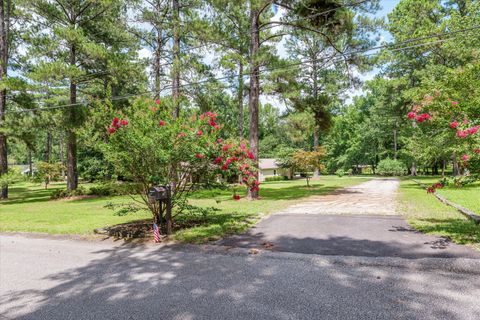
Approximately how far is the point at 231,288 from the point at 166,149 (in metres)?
3.74

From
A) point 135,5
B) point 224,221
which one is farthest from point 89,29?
point 224,221

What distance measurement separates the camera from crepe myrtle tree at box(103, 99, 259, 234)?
6535 mm

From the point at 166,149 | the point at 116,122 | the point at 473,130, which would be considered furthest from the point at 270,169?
the point at 473,130

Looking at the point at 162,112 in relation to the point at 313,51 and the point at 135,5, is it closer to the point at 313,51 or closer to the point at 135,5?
the point at 135,5

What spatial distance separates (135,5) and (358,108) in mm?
47706

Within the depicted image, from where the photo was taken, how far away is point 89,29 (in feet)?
61.7

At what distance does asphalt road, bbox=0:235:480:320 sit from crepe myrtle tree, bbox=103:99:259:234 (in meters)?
2.08

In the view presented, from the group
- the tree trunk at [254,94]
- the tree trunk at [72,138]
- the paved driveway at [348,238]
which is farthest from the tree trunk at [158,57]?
the paved driveway at [348,238]

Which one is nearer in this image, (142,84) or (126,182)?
(126,182)

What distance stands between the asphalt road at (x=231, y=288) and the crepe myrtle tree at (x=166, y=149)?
6.82ft

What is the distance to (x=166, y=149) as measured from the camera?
21.8 ft

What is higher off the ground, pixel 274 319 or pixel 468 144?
pixel 468 144

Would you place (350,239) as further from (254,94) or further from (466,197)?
(254,94)

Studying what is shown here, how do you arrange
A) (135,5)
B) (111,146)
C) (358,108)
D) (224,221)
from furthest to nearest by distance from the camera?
(358,108) < (135,5) < (224,221) < (111,146)
